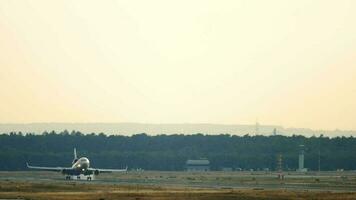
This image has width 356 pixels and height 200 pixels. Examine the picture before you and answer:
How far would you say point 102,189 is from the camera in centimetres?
13338

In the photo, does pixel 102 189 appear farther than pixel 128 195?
Yes

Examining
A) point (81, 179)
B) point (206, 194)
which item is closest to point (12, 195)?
point (206, 194)

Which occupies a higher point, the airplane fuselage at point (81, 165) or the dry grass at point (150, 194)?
the airplane fuselage at point (81, 165)

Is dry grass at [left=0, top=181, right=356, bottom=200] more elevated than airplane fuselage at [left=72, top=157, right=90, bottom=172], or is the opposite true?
airplane fuselage at [left=72, top=157, right=90, bottom=172]

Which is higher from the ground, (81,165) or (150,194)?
(81,165)

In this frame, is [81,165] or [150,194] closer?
[150,194]

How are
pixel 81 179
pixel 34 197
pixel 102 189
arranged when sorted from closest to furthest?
pixel 34 197 < pixel 102 189 < pixel 81 179

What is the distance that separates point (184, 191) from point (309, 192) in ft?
51.4

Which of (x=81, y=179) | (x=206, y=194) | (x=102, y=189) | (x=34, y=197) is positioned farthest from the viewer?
(x=81, y=179)

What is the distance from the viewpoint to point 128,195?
384 feet

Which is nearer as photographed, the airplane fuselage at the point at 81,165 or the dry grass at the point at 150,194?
the dry grass at the point at 150,194

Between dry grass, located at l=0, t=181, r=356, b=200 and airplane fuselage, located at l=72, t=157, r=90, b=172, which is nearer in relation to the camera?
dry grass, located at l=0, t=181, r=356, b=200

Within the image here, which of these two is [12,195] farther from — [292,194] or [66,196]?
[292,194]

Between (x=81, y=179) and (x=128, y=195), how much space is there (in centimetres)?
6497
